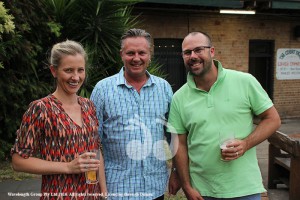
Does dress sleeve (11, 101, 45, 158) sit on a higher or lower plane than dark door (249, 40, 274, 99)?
lower

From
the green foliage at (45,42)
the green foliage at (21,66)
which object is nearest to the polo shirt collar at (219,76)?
the green foliage at (45,42)

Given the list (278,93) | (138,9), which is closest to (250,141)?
(138,9)

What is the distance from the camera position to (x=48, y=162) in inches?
91.3

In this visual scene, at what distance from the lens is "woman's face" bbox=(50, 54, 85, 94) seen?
243 cm

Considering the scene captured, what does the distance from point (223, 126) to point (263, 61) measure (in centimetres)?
1107

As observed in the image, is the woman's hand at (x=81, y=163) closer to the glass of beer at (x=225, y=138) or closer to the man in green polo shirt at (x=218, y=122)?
the man in green polo shirt at (x=218, y=122)

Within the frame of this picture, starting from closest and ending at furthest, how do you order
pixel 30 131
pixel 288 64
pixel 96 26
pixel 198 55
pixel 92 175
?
pixel 30 131 → pixel 92 175 → pixel 198 55 → pixel 96 26 → pixel 288 64

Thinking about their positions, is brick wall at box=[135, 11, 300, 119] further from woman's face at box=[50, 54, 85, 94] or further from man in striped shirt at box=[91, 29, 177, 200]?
woman's face at box=[50, 54, 85, 94]

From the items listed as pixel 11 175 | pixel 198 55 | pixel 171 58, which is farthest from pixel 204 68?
pixel 171 58

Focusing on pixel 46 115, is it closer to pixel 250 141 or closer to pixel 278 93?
pixel 250 141

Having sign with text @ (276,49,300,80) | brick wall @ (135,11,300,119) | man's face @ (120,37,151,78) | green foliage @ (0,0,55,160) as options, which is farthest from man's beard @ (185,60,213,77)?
sign with text @ (276,49,300,80)

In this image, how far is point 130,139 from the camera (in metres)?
2.85

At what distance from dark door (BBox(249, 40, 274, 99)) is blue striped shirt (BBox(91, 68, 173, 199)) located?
10.5 meters

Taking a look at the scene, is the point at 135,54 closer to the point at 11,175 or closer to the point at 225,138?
the point at 225,138
